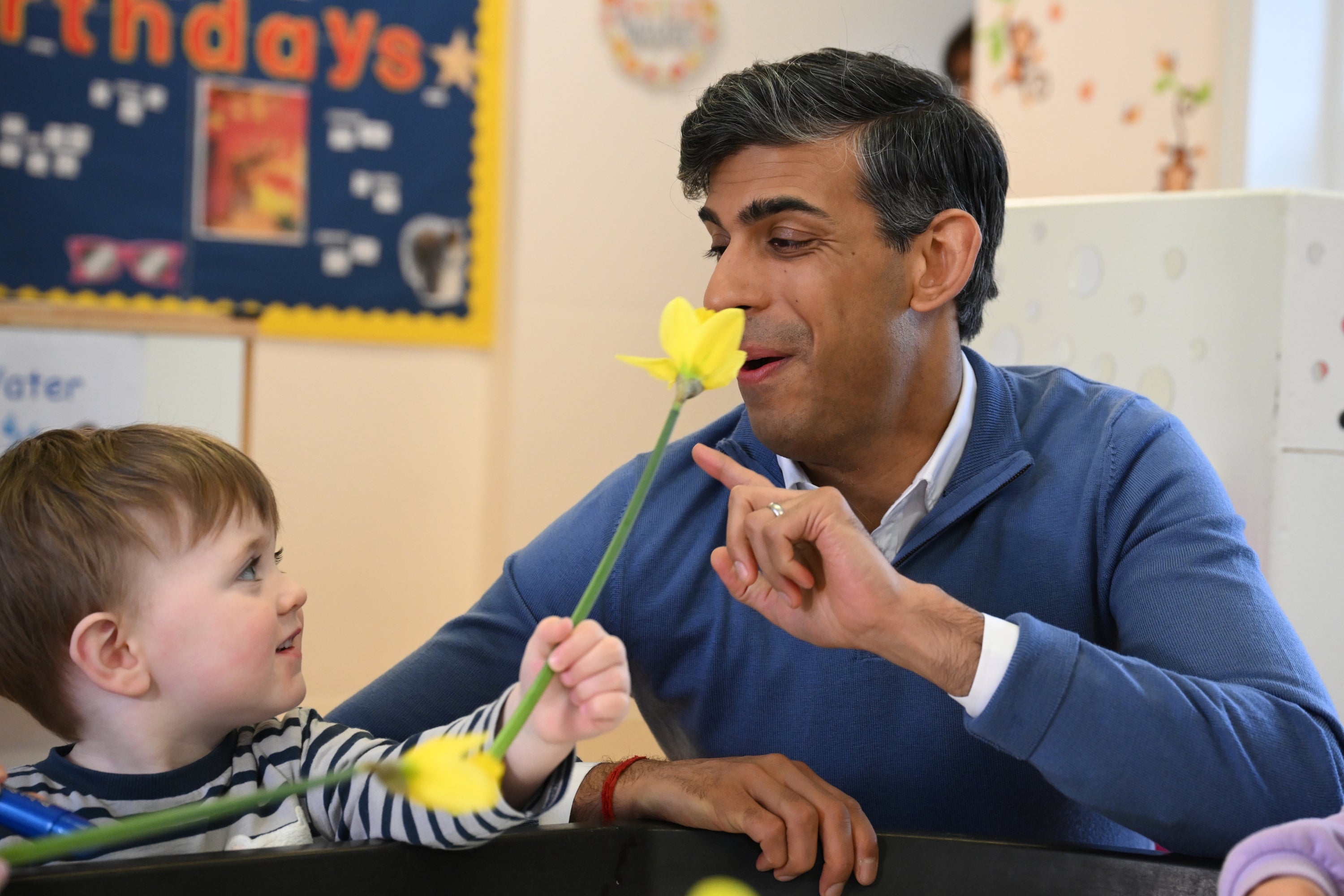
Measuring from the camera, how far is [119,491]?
0.98m

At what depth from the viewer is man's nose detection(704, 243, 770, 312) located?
4.11 feet

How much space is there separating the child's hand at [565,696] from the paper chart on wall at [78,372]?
68.7 inches

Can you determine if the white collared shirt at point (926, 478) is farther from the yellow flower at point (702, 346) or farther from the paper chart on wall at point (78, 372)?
the paper chart on wall at point (78, 372)

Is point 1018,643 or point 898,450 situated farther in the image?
point 898,450

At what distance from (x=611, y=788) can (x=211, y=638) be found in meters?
0.34

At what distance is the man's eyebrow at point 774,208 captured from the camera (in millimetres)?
1260

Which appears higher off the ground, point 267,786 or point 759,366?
point 759,366

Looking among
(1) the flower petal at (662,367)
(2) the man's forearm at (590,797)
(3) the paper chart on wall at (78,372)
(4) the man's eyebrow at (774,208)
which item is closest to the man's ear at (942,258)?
(4) the man's eyebrow at (774,208)

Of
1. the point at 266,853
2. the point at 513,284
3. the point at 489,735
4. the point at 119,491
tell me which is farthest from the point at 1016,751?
the point at 513,284

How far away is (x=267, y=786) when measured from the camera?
974mm

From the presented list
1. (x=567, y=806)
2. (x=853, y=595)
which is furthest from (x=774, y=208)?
(x=567, y=806)

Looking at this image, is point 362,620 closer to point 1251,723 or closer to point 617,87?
point 617,87

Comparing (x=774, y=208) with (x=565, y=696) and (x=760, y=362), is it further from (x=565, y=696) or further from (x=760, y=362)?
(x=565, y=696)

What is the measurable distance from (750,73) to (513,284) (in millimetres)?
2240
